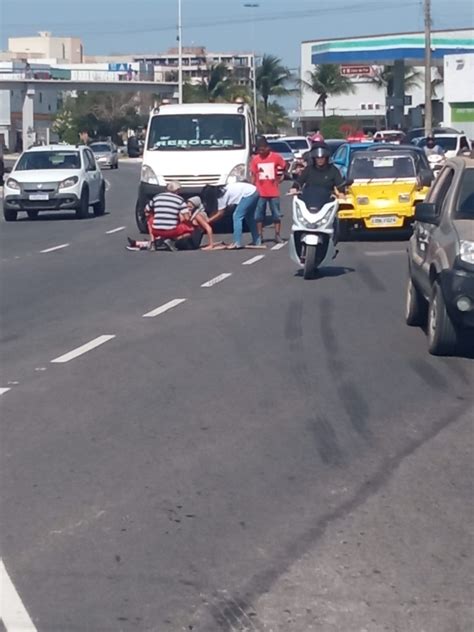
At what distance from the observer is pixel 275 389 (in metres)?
9.92

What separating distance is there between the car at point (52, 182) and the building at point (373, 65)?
4452 centimetres

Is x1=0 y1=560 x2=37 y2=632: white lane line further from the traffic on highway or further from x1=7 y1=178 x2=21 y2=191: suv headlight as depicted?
x1=7 y1=178 x2=21 y2=191: suv headlight

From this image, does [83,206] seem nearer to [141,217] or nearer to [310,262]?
[141,217]

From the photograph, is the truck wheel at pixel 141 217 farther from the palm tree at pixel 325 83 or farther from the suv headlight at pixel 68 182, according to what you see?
the palm tree at pixel 325 83

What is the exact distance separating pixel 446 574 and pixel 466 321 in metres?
5.07

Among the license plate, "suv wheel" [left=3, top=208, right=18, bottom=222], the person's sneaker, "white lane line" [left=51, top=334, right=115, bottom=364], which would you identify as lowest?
"white lane line" [left=51, top=334, right=115, bottom=364]

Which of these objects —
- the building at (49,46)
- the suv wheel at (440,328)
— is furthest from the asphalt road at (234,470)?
the building at (49,46)

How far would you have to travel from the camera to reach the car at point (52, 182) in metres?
29.7

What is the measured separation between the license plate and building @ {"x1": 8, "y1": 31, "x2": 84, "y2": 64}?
156 m

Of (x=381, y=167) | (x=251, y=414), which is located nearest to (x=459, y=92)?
(x=381, y=167)

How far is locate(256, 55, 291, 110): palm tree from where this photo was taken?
107 meters

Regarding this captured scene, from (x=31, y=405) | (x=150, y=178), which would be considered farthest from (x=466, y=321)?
(x=150, y=178)

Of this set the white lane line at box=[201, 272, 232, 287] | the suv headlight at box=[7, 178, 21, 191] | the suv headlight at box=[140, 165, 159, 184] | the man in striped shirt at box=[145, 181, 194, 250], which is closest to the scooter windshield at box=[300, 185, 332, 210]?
the white lane line at box=[201, 272, 232, 287]

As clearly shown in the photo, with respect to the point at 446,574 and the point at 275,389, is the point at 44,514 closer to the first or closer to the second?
the point at 446,574
